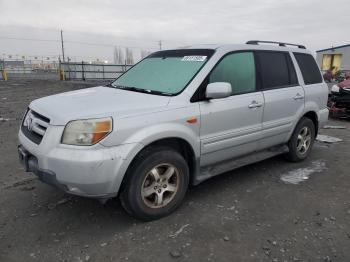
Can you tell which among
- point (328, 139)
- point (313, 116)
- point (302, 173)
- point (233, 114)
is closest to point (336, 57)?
point (328, 139)

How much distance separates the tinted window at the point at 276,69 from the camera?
15.0ft

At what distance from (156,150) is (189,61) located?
126 centimetres

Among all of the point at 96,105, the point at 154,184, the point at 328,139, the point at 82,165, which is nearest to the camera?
the point at 82,165

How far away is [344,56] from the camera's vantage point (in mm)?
35062

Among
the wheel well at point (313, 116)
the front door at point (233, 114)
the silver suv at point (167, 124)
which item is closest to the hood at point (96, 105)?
the silver suv at point (167, 124)

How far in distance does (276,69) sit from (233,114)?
1269 millimetres

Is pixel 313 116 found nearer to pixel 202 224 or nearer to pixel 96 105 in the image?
pixel 202 224

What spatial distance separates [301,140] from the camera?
541cm

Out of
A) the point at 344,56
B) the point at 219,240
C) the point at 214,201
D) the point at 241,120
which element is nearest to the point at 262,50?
the point at 241,120

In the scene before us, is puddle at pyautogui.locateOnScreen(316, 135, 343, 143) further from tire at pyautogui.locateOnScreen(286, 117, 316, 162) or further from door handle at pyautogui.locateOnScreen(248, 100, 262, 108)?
door handle at pyautogui.locateOnScreen(248, 100, 262, 108)

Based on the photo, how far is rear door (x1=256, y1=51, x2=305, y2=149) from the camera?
4.54 metres

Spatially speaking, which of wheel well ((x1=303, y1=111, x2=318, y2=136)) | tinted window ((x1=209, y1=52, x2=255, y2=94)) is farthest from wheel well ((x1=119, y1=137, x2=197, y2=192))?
wheel well ((x1=303, y1=111, x2=318, y2=136))

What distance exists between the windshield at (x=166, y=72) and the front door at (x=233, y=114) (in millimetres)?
255

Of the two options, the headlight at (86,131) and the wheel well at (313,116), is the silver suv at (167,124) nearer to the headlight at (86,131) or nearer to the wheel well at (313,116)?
the headlight at (86,131)
